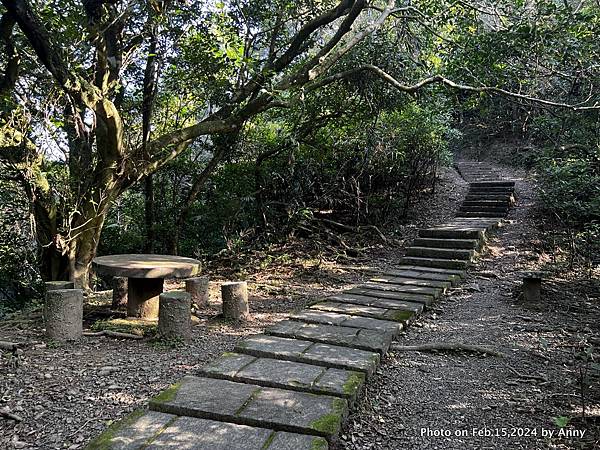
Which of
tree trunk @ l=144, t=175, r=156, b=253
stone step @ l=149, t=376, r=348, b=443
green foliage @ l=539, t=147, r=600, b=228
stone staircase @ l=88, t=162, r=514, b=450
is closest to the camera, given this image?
stone staircase @ l=88, t=162, r=514, b=450

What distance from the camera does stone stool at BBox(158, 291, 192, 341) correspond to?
168 inches

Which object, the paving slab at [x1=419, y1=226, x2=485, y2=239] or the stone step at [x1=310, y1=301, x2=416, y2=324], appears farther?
the paving slab at [x1=419, y1=226, x2=485, y2=239]

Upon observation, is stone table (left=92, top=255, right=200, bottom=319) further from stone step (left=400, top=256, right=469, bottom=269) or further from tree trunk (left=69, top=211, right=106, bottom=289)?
stone step (left=400, top=256, right=469, bottom=269)

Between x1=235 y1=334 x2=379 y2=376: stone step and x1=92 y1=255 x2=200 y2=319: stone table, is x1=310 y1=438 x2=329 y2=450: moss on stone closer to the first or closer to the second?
x1=235 y1=334 x2=379 y2=376: stone step

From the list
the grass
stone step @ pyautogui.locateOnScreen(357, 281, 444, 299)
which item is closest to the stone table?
the grass

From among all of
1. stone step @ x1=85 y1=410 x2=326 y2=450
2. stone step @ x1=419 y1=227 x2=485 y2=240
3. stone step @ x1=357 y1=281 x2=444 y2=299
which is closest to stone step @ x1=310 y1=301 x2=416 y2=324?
stone step @ x1=357 y1=281 x2=444 y2=299

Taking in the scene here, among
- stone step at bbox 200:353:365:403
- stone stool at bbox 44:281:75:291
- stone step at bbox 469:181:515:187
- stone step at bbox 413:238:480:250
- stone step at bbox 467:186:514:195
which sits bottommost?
stone step at bbox 200:353:365:403

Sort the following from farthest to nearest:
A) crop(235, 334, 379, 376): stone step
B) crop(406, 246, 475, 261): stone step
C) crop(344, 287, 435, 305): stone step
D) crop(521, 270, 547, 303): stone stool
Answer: crop(406, 246, 475, 261): stone step
crop(521, 270, 547, 303): stone stool
crop(344, 287, 435, 305): stone step
crop(235, 334, 379, 376): stone step

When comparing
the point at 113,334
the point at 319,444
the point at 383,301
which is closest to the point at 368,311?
the point at 383,301

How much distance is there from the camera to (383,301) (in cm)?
556

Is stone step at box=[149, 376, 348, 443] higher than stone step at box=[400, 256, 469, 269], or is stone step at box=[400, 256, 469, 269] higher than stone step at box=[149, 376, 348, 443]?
stone step at box=[400, 256, 469, 269]

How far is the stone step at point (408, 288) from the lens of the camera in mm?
6027

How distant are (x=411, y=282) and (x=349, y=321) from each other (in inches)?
83.5

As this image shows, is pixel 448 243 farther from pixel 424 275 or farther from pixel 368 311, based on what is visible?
pixel 368 311
